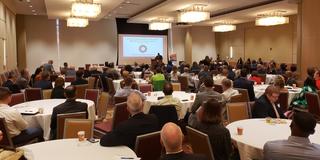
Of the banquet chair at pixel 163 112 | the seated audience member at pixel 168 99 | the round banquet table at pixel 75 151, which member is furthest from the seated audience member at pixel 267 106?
the round banquet table at pixel 75 151

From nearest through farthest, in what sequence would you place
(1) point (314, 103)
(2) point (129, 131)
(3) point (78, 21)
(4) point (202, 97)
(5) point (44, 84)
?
(2) point (129, 131), (4) point (202, 97), (1) point (314, 103), (5) point (44, 84), (3) point (78, 21)

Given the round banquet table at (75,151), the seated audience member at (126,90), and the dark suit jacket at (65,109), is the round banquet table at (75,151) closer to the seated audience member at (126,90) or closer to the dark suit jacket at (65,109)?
the dark suit jacket at (65,109)

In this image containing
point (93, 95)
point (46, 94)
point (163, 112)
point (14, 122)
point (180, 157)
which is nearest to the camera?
point (180, 157)

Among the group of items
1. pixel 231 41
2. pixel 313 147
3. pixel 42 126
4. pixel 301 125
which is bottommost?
pixel 42 126

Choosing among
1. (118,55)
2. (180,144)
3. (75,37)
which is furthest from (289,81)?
(75,37)

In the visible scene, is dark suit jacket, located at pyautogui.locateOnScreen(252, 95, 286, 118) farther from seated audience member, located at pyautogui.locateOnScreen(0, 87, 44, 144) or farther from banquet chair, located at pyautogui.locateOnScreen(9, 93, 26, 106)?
banquet chair, located at pyautogui.locateOnScreen(9, 93, 26, 106)

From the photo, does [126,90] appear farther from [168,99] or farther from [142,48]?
[142,48]

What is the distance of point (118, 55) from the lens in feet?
68.2

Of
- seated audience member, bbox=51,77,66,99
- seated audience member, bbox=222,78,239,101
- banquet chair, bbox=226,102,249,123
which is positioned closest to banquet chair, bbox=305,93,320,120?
seated audience member, bbox=222,78,239,101

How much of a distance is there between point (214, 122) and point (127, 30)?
17.8 metres

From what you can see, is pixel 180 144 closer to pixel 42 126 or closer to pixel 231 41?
pixel 42 126

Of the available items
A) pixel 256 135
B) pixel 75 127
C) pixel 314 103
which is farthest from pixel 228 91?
pixel 75 127

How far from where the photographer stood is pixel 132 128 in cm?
341

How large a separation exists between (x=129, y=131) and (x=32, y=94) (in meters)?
4.91
